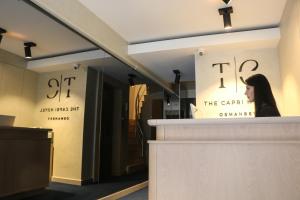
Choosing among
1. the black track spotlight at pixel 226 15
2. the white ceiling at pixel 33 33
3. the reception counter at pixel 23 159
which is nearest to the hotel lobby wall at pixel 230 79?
the black track spotlight at pixel 226 15

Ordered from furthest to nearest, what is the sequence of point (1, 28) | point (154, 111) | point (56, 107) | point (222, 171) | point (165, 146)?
point (154, 111), point (56, 107), point (1, 28), point (165, 146), point (222, 171)

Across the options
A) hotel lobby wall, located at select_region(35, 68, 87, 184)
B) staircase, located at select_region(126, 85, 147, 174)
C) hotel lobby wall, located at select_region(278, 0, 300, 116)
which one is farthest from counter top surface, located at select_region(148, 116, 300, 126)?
staircase, located at select_region(126, 85, 147, 174)

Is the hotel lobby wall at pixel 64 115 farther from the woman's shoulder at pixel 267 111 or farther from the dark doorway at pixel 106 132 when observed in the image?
the woman's shoulder at pixel 267 111

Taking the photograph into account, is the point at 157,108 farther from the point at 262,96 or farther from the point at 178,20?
the point at 262,96

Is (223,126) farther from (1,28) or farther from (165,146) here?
(1,28)

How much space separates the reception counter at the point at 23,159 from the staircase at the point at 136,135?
2.35 meters

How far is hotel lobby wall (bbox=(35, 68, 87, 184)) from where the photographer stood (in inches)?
112

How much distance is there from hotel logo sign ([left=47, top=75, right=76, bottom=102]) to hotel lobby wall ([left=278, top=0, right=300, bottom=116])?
2.64 m

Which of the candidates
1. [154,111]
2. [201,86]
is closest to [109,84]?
[201,86]

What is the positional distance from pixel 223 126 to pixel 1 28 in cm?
225

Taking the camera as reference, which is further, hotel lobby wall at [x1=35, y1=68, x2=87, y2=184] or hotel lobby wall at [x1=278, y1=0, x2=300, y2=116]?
hotel lobby wall at [x1=35, y1=68, x2=87, y2=184]

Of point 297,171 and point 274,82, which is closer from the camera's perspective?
point 297,171

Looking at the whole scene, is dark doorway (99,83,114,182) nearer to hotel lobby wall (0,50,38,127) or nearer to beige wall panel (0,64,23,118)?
hotel lobby wall (0,50,38,127)

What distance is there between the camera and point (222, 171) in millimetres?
1517
